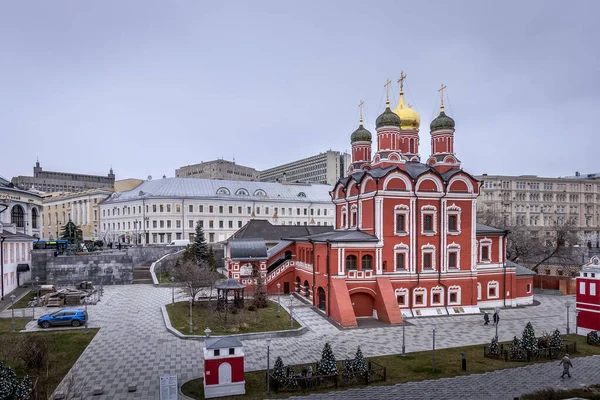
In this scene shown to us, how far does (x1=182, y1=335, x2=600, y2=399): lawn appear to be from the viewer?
667 inches

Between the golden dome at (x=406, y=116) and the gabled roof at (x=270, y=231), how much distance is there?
Answer: 14.5 meters

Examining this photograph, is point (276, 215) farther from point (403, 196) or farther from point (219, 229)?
point (403, 196)

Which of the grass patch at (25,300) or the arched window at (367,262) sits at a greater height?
the arched window at (367,262)

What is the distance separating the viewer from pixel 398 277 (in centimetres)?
3091

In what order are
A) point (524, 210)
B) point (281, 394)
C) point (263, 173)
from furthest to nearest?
point (263, 173), point (524, 210), point (281, 394)

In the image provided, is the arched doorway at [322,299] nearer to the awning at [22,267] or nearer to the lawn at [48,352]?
the lawn at [48,352]

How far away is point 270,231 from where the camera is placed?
159 ft

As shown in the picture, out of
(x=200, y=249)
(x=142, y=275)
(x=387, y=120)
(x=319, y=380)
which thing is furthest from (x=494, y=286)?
(x=142, y=275)

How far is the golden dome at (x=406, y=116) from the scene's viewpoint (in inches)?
1519

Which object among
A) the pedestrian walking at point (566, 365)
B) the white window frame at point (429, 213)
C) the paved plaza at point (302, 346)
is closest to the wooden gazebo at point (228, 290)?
the paved plaza at point (302, 346)

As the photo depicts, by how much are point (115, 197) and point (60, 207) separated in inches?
832

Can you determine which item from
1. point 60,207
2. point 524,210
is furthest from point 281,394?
point 60,207

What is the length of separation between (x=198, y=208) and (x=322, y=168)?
267ft

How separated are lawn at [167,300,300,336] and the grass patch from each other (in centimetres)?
1090
